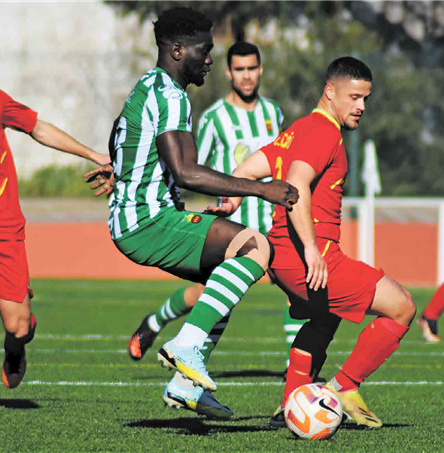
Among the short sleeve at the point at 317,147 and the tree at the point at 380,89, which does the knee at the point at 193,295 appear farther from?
the tree at the point at 380,89

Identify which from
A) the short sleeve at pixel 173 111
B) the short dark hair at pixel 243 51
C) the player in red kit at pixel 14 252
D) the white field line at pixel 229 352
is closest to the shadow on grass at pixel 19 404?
the player in red kit at pixel 14 252

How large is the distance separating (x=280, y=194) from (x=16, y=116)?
6.84 ft

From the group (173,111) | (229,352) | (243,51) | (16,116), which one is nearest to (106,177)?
(16,116)

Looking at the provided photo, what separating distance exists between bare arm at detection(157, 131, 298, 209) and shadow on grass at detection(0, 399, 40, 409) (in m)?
1.88

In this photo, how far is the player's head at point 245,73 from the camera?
8250 mm

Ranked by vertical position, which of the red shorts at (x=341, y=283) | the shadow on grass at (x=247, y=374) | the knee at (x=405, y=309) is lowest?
the shadow on grass at (x=247, y=374)

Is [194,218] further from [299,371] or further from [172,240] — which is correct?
[299,371]

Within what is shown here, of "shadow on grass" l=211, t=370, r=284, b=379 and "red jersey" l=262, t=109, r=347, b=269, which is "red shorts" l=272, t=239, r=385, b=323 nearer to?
"red jersey" l=262, t=109, r=347, b=269

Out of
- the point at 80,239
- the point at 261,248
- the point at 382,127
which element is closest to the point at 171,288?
the point at 80,239

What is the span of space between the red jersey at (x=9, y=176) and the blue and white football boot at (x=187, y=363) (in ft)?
5.77

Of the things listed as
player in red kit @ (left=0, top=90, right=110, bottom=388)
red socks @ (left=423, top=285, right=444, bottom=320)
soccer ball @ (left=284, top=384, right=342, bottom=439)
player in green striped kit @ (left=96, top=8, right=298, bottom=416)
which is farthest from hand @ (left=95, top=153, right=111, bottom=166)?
red socks @ (left=423, top=285, right=444, bottom=320)

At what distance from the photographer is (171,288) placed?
17859 millimetres

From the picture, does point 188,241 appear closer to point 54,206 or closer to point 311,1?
point 54,206

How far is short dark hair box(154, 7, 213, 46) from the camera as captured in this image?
17.5 ft
